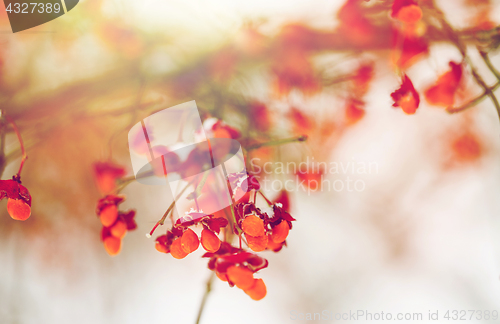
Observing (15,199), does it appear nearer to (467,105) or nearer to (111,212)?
(111,212)

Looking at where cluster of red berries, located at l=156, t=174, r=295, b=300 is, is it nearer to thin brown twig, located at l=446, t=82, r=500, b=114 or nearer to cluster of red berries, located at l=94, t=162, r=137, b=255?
cluster of red berries, located at l=94, t=162, r=137, b=255

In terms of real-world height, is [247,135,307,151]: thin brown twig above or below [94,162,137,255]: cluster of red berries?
above

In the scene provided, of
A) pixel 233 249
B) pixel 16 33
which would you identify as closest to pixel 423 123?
pixel 233 249

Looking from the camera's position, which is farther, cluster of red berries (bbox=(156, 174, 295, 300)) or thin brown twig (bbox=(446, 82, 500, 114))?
thin brown twig (bbox=(446, 82, 500, 114))

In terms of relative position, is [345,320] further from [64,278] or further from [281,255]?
[64,278]

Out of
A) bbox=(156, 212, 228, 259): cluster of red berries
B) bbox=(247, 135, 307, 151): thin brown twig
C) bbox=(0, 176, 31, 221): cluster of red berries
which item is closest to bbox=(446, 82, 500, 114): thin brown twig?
bbox=(247, 135, 307, 151): thin brown twig

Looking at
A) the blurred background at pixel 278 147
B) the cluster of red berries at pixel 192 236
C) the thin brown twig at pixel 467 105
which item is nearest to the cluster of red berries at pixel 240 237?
the cluster of red berries at pixel 192 236

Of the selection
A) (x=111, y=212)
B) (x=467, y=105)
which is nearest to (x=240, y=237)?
(x=111, y=212)

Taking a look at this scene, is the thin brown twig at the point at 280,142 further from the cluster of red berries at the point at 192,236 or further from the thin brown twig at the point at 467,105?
the thin brown twig at the point at 467,105
